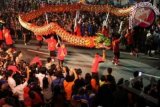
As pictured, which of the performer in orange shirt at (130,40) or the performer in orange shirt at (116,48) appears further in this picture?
the performer in orange shirt at (130,40)

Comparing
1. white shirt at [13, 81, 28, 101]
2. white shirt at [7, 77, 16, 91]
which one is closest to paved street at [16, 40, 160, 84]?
white shirt at [7, 77, 16, 91]

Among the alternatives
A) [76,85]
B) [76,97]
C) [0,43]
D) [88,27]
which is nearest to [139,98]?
[76,97]

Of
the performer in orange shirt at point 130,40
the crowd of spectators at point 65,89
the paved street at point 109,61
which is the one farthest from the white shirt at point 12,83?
the performer in orange shirt at point 130,40

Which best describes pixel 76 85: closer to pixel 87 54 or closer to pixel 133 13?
pixel 133 13

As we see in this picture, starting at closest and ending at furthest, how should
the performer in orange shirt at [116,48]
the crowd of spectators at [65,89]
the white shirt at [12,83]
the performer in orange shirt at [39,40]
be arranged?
the crowd of spectators at [65,89] → the white shirt at [12,83] → the performer in orange shirt at [116,48] → the performer in orange shirt at [39,40]

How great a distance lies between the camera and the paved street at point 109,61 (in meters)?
18.7

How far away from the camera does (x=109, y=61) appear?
21047 millimetres

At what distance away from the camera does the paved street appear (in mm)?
18703

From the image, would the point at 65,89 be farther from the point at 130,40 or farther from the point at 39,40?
the point at 39,40

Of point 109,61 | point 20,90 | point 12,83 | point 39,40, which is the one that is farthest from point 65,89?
point 39,40

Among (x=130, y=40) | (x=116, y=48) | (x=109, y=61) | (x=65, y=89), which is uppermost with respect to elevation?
(x=130, y=40)

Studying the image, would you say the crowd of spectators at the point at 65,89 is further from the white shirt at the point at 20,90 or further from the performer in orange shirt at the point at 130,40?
the performer in orange shirt at the point at 130,40

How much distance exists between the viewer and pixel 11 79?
12.6m

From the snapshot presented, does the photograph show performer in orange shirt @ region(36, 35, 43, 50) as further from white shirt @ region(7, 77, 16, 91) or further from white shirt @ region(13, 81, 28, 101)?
white shirt @ region(13, 81, 28, 101)
